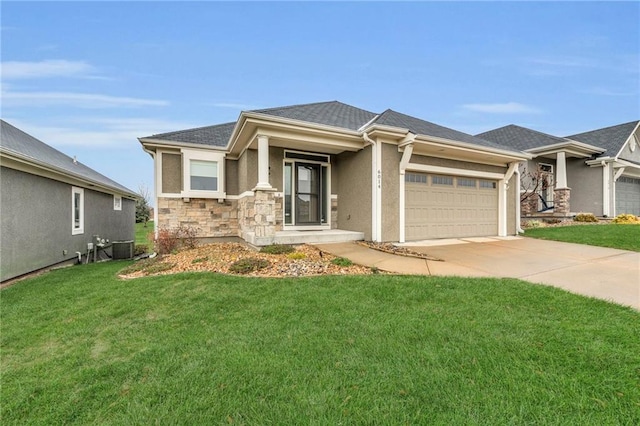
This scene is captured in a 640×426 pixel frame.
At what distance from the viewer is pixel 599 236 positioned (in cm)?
862

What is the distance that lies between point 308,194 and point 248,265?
4428mm

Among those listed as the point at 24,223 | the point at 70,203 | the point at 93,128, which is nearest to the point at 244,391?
the point at 24,223

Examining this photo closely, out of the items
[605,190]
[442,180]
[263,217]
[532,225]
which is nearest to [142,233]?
[263,217]

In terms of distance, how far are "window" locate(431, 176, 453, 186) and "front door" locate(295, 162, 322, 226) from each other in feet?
12.6

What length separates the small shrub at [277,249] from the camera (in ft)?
21.7

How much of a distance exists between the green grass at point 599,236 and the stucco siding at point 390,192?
5.60m

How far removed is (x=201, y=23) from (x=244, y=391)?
462 inches

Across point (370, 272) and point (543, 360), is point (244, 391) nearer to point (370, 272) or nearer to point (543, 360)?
point (543, 360)

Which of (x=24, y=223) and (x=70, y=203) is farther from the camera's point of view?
(x=70, y=203)

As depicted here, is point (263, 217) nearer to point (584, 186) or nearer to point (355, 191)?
point (355, 191)

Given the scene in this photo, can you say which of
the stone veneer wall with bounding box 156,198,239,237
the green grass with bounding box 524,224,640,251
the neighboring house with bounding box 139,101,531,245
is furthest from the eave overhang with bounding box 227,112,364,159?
the green grass with bounding box 524,224,640,251

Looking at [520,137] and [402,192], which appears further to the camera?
[520,137]

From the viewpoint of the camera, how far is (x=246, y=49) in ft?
39.7

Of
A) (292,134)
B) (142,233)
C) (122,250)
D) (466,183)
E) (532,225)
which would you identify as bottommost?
(142,233)
